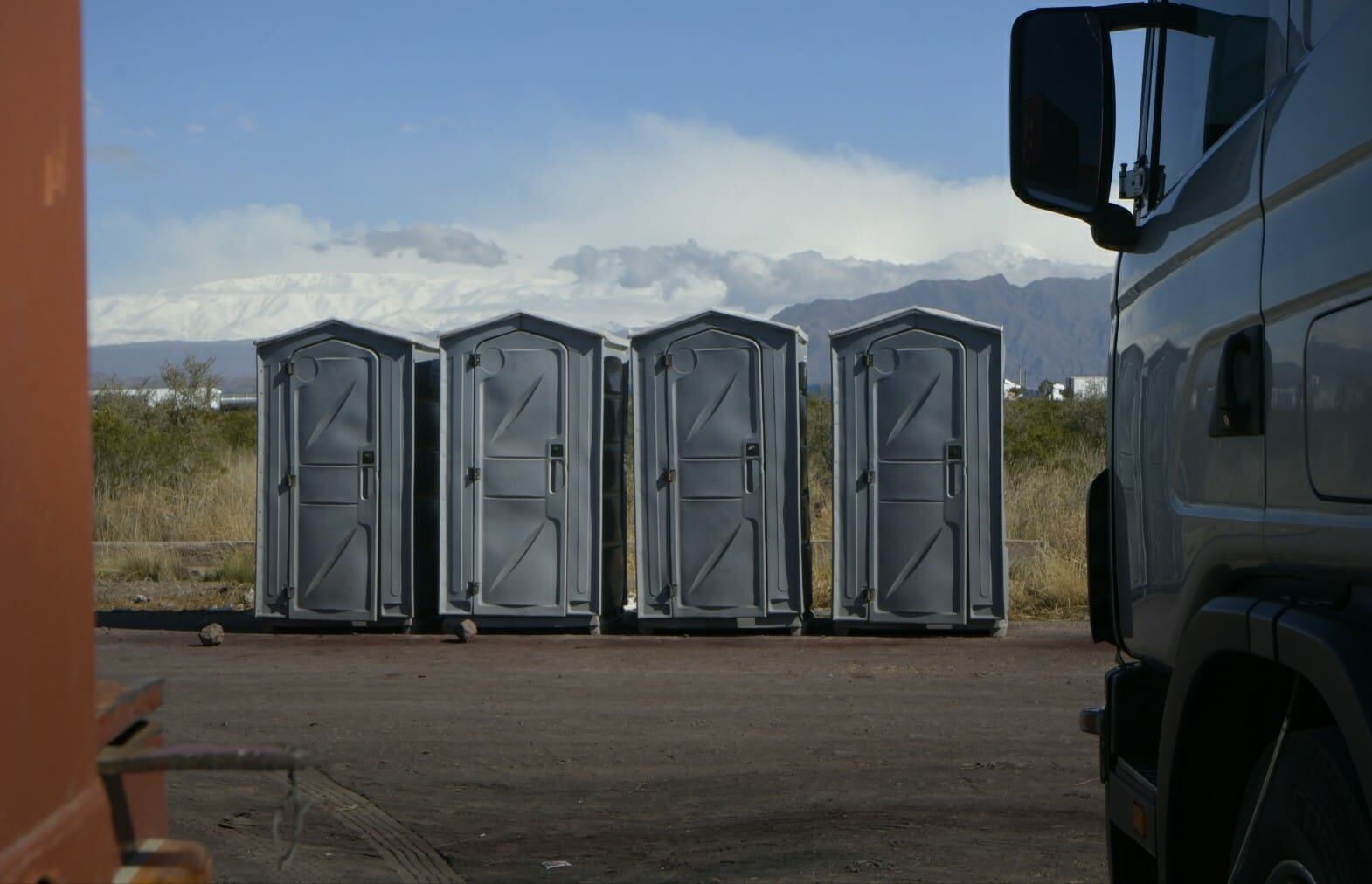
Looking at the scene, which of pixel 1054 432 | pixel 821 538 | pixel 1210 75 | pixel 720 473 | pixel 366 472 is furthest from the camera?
pixel 1054 432

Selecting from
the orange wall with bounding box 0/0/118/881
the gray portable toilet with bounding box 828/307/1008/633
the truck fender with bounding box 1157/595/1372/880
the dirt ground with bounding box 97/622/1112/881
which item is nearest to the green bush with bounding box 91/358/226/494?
the dirt ground with bounding box 97/622/1112/881

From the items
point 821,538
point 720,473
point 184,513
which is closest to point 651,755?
point 720,473

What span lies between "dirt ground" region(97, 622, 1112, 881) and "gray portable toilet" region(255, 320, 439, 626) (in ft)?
1.44

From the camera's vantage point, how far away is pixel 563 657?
368 inches

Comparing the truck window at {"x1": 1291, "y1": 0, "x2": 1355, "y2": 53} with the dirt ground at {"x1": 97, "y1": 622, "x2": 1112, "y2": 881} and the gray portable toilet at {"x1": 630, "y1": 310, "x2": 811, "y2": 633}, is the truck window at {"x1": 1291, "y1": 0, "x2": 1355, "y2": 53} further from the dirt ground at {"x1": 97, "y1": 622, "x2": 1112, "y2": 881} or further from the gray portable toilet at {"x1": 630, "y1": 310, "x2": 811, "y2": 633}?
the gray portable toilet at {"x1": 630, "y1": 310, "x2": 811, "y2": 633}

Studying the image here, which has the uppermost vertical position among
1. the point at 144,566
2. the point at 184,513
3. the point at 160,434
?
the point at 160,434

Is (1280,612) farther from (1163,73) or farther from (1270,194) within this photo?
(1163,73)

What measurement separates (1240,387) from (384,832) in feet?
13.0

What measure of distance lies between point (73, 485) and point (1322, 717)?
1.73 meters

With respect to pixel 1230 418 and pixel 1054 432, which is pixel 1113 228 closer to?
pixel 1230 418

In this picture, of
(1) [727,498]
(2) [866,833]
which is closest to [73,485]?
(2) [866,833]

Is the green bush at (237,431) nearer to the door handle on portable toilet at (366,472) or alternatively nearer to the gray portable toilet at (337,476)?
the gray portable toilet at (337,476)

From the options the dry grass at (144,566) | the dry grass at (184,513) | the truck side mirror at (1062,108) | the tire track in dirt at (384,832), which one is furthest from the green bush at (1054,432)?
the truck side mirror at (1062,108)

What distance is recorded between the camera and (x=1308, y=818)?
202 centimetres
